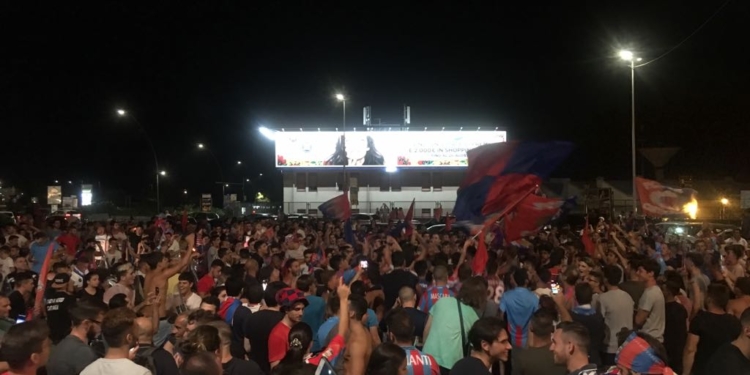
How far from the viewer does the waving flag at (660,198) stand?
15273mm

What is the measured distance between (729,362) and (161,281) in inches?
239

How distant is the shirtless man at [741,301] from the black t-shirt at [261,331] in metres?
4.65

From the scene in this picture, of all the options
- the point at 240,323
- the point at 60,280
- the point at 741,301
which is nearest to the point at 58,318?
the point at 60,280

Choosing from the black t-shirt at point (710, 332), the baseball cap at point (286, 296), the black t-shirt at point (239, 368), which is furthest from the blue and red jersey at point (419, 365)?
the black t-shirt at point (710, 332)

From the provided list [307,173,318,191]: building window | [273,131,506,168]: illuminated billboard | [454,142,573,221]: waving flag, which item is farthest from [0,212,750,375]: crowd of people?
[307,173,318,191]: building window

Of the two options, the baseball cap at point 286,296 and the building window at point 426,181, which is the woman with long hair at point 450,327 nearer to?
the baseball cap at point 286,296

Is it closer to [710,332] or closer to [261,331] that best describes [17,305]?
[261,331]

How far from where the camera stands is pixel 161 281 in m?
8.42

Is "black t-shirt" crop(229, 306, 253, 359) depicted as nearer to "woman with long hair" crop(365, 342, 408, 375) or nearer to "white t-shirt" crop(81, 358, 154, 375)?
"white t-shirt" crop(81, 358, 154, 375)

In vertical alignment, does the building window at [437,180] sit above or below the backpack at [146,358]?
above

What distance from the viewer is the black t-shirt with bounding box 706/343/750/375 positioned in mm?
5336

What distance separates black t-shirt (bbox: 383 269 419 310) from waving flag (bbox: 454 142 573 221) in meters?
3.39

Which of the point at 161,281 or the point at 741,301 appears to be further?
the point at 161,281

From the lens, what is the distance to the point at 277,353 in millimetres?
6395
